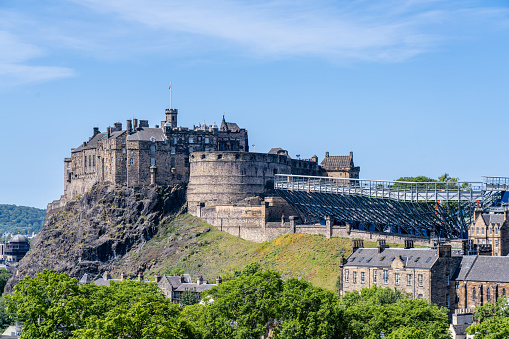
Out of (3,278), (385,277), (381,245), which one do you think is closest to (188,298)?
(381,245)

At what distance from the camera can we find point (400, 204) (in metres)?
136

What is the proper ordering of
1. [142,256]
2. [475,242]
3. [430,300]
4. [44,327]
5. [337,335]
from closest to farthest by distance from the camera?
1. [44,327]
2. [337,335]
3. [430,300]
4. [475,242]
5. [142,256]

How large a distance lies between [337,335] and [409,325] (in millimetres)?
6932

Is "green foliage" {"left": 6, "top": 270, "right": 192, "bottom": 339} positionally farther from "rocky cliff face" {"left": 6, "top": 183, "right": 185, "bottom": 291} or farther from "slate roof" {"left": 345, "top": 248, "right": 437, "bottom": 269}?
"rocky cliff face" {"left": 6, "top": 183, "right": 185, "bottom": 291}

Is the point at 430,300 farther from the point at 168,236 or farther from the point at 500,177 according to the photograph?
the point at 168,236

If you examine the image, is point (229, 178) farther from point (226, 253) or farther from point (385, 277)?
point (385, 277)

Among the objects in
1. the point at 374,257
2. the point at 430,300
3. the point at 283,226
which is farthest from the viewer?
the point at 283,226

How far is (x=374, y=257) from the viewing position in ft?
392

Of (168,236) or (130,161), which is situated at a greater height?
(130,161)

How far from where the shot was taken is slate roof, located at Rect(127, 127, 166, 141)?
168 m

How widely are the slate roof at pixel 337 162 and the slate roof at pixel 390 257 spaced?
66.1 meters

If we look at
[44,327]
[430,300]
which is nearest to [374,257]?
[430,300]

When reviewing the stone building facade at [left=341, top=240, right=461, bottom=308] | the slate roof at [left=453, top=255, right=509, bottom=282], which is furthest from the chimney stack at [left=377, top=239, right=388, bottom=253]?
the slate roof at [left=453, top=255, right=509, bottom=282]

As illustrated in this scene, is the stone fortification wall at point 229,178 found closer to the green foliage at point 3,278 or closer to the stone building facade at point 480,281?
the green foliage at point 3,278
